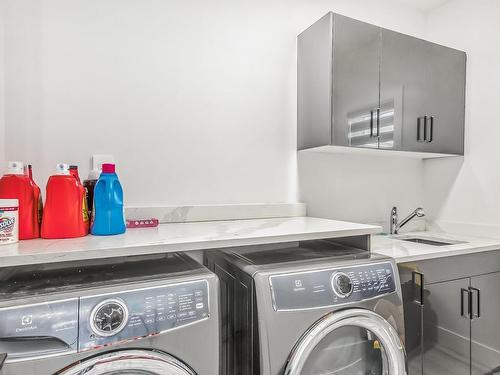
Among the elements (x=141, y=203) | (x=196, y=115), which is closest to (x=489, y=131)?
(x=196, y=115)

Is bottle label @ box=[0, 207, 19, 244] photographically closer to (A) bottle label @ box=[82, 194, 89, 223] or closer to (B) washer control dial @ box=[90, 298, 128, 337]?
(A) bottle label @ box=[82, 194, 89, 223]

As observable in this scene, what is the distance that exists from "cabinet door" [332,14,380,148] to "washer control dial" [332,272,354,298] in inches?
33.6

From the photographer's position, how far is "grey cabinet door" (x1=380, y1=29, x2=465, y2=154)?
203cm

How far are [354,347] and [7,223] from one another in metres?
1.40

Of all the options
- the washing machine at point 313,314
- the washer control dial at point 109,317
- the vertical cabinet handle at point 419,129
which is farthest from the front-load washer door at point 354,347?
the vertical cabinet handle at point 419,129

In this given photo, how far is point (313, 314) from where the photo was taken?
46.0 inches

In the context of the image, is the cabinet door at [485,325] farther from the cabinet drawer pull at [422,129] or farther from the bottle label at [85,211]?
the bottle label at [85,211]

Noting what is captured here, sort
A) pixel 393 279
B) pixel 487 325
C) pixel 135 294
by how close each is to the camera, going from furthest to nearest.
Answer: pixel 487 325 < pixel 393 279 < pixel 135 294

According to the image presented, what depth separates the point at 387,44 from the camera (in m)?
2.00

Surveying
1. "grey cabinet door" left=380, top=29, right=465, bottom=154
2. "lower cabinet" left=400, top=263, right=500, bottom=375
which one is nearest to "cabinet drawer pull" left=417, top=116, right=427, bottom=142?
"grey cabinet door" left=380, top=29, right=465, bottom=154

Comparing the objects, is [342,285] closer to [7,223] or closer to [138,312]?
[138,312]

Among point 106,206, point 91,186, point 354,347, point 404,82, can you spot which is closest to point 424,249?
point 354,347

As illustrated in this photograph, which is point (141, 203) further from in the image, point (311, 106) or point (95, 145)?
point (311, 106)

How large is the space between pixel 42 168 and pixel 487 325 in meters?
2.64
